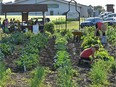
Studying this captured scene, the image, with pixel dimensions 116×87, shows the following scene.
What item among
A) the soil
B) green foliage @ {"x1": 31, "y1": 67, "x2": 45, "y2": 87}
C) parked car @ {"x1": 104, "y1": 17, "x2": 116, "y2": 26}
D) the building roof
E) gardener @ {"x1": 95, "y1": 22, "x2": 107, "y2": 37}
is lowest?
the soil

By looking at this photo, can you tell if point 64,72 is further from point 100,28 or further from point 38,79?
point 100,28

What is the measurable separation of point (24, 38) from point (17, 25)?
377 inches

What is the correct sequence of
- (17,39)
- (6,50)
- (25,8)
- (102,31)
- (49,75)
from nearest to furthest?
(49,75) < (6,50) < (102,31) < (17,39) < (25,8)

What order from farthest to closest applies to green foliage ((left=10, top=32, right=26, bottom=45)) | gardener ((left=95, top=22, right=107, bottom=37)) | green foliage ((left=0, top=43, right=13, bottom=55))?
green foliage ((left=10, top=32, right=26, bottom=45)) < gardener ((left=95, top=22, right=107, bottom=37)) < green foliage ((left=0, top=43, right=13, bottom=55))

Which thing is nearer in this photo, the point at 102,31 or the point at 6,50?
the point at 6,50

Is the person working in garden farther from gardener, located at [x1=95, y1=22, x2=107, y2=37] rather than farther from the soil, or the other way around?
the soil

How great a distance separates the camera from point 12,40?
66.5 ft

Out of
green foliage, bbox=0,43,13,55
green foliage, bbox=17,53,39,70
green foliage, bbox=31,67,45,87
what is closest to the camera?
green foliage, bbox=31,67,45,87

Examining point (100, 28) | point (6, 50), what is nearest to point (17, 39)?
point (100, 28)

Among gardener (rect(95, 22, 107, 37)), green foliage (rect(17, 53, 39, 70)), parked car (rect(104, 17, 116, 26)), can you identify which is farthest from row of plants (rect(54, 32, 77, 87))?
parked car (rect(104, 17, 116, 26))

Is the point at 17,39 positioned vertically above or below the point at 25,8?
below

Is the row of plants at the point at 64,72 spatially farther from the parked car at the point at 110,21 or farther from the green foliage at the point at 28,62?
the parked car at the point at 110,21

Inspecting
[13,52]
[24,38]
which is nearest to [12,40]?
[24,38]

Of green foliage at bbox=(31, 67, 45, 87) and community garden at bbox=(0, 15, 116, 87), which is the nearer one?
green foliage at bbox=(31, 67, 45, 87)
